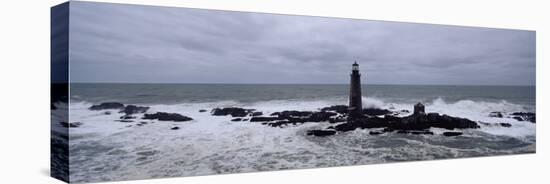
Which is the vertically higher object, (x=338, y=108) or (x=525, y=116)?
(x=338, y=108)

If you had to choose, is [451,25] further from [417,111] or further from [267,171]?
[267,171]

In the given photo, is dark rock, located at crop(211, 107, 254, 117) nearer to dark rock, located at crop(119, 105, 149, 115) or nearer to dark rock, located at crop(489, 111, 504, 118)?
dark rock, located at crop(119, 105, 149, 115)

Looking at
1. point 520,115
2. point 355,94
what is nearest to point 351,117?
point 355,94

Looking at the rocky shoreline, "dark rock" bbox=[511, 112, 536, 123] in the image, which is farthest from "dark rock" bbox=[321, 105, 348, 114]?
"dark rock" bbox=[511, 112, 536, 123]

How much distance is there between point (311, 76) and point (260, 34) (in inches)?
43.6

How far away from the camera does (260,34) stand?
7.94 meters

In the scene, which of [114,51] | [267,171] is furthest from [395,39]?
[114,51]

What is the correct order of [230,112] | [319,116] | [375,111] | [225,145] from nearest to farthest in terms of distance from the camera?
[225,145] < [230,112] < [319,116] < [375,111]

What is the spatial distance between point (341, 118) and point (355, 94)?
0.46 m

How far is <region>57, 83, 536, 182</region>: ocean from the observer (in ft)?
22.9

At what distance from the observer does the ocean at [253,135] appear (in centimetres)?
697

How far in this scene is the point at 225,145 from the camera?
7695 millimetres

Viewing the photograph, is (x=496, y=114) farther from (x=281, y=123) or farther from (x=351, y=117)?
(x=281, y=123)

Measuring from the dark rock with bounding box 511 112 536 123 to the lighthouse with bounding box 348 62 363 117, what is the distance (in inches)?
132
